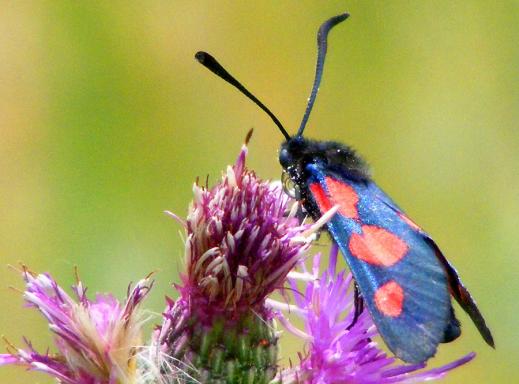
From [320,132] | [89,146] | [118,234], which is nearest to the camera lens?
[118,234]

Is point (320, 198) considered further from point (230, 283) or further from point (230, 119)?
point (230, 119)

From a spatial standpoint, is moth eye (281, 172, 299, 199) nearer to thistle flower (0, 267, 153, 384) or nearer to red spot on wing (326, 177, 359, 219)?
red spot on wing (326, 177, 359, 219)

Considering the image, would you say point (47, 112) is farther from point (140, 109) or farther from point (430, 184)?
point (430, 184)

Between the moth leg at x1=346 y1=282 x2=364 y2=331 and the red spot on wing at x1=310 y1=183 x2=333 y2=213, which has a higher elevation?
the red spot on wing at x1=310 y1=183 x2=333 y2=213

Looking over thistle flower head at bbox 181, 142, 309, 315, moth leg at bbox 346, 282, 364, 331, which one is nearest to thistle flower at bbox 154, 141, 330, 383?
thistle flower head at bbox 181, 142, 309, 315

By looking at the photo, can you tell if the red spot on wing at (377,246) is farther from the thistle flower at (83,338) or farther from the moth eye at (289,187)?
the thistle flower at (83,338)

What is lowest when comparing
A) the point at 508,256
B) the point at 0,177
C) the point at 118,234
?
the point at 508,256

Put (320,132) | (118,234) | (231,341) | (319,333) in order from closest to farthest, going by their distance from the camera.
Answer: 1. (231,341)
2. (319,333)
3. (118,234)
4. (320,132)

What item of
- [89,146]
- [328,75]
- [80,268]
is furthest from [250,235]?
[328,75]

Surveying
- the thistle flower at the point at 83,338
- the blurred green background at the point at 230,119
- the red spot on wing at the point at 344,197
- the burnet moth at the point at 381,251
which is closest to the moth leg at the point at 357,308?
the burnet moth at the point at 381,251
